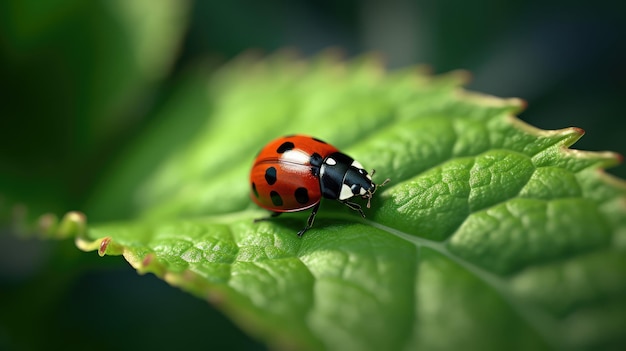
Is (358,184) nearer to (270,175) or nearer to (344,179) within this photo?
(344,179)

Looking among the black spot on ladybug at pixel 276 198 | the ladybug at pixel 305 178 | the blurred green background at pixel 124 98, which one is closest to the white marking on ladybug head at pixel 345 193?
the ladybug at pixel 305 178

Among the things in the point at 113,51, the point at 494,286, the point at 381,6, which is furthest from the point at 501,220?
the point at 381,6

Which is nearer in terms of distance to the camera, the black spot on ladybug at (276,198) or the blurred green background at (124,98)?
the black spot on ladybug at (276,198)

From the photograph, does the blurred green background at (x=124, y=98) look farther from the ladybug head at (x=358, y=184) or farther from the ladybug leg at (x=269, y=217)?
the ladybug head at (x=358, y=184)

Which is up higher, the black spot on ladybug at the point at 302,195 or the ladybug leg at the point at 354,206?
the ladybug leg at the point at 354,206

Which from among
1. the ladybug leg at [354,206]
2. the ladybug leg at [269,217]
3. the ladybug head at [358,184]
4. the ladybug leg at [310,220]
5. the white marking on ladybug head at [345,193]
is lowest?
the ladybug leg at [269,217]

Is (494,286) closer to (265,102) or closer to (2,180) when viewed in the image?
(265,102)

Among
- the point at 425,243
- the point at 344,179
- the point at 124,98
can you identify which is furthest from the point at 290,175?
the point at 124,98
